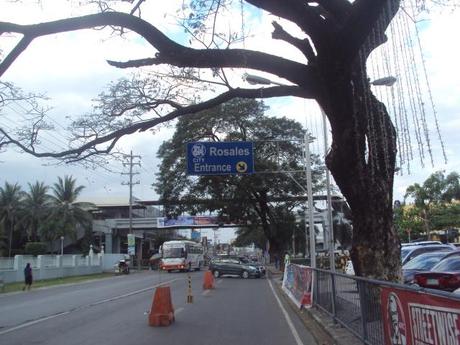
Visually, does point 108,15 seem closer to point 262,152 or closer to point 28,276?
point 28,276

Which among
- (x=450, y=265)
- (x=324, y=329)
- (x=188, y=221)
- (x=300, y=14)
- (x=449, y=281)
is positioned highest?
(x=188, y=221)

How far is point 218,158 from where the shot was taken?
24047 millimetres

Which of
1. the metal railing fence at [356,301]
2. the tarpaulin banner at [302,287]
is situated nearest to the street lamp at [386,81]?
the metal railing fence at [356,301]

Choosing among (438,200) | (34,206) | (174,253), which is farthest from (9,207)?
(438,200)

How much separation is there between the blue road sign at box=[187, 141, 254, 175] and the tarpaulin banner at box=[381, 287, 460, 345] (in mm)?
16643

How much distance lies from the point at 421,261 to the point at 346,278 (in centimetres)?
828

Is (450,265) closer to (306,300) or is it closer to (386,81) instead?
(306,300)

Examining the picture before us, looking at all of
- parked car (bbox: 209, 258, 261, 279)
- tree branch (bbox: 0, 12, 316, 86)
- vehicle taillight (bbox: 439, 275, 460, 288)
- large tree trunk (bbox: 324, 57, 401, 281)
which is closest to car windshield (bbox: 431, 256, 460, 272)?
vehicle taillight (bbox: 439, 275, 460, 288)

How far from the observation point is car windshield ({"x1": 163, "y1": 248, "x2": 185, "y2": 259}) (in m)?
59.7

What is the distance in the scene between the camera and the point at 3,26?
10.4m

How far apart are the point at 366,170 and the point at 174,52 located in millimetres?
4491

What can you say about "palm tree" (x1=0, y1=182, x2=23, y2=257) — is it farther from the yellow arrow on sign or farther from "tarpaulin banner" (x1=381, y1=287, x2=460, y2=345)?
"tarpaulin banner" (x1=381, y1=287, x2=460, y2=345)

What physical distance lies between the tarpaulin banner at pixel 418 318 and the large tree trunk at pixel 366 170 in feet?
12.6

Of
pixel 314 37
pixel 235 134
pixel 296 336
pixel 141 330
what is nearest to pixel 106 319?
pixel 141 330
